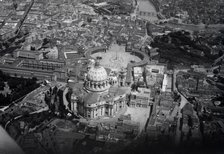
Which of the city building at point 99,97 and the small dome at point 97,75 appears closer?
the city building at point 99,97

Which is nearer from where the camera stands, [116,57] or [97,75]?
[97,75]

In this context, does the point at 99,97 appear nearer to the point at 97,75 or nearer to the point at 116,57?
the point at 97,75

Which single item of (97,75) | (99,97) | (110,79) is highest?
(97,75)

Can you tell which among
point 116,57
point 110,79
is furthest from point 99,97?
point 116,57

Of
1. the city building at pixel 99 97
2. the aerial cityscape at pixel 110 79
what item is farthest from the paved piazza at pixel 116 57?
the city building at pixel 99 97

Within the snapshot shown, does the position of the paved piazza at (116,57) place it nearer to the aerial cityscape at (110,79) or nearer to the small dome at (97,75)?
the aerial cityscape at (110,79)

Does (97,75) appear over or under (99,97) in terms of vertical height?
over

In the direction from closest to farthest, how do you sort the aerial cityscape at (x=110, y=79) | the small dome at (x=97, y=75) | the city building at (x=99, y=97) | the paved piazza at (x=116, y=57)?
the aerial cityscape at (x=110, y=79), the city building at (x=99, y=97), the small dome at (x=97, y=75), the paved piazza at (x=116, y=57)

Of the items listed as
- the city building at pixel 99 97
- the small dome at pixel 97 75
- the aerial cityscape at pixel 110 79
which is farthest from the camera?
the small dome at pixel 97 75
